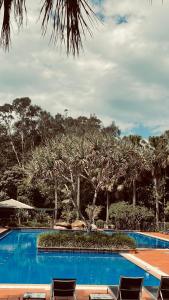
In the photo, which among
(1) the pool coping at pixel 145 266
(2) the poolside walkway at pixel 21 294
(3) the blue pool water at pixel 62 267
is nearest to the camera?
(2) the poolside walkway at pixel 21 294

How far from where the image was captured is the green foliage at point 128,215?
110 ft

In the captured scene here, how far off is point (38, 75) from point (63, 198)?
123 ft

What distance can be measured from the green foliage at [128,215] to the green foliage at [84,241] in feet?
41.4

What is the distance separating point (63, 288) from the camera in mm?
8586

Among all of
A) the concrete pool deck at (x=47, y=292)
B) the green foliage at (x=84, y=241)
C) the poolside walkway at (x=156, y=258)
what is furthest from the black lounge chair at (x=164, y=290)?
the green foliage at (x=84, y=241)

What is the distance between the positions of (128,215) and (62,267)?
17796mm

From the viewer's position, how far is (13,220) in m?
35.8

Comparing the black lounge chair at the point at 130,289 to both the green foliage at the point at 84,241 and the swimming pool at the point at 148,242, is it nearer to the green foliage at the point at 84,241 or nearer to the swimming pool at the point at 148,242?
the green foliage at the point at 84,241

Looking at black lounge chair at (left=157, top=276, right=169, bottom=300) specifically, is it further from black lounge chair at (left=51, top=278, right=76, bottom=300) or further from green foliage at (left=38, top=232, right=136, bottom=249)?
green foliage at (left=38, top=232, right=136, bottom=249)

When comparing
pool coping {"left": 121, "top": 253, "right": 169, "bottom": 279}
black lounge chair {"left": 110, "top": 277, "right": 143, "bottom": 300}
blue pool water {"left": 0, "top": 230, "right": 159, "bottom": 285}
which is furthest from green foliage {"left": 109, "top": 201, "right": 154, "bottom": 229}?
black lounge chair {"left": 110, "top": 277, "right": 143, "bottom": 300}

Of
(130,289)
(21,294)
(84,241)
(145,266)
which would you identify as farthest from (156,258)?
(130,289)

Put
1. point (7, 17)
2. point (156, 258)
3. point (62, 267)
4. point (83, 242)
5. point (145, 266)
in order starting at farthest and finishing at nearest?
1. point (83, 242)
2. point (156, 258)
3. point (62, 267)
4. point (145, 266)
5. point (7, 17)

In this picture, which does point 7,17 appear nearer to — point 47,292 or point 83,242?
point 47,292

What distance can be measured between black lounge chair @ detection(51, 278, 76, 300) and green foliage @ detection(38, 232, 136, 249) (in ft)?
39.1
